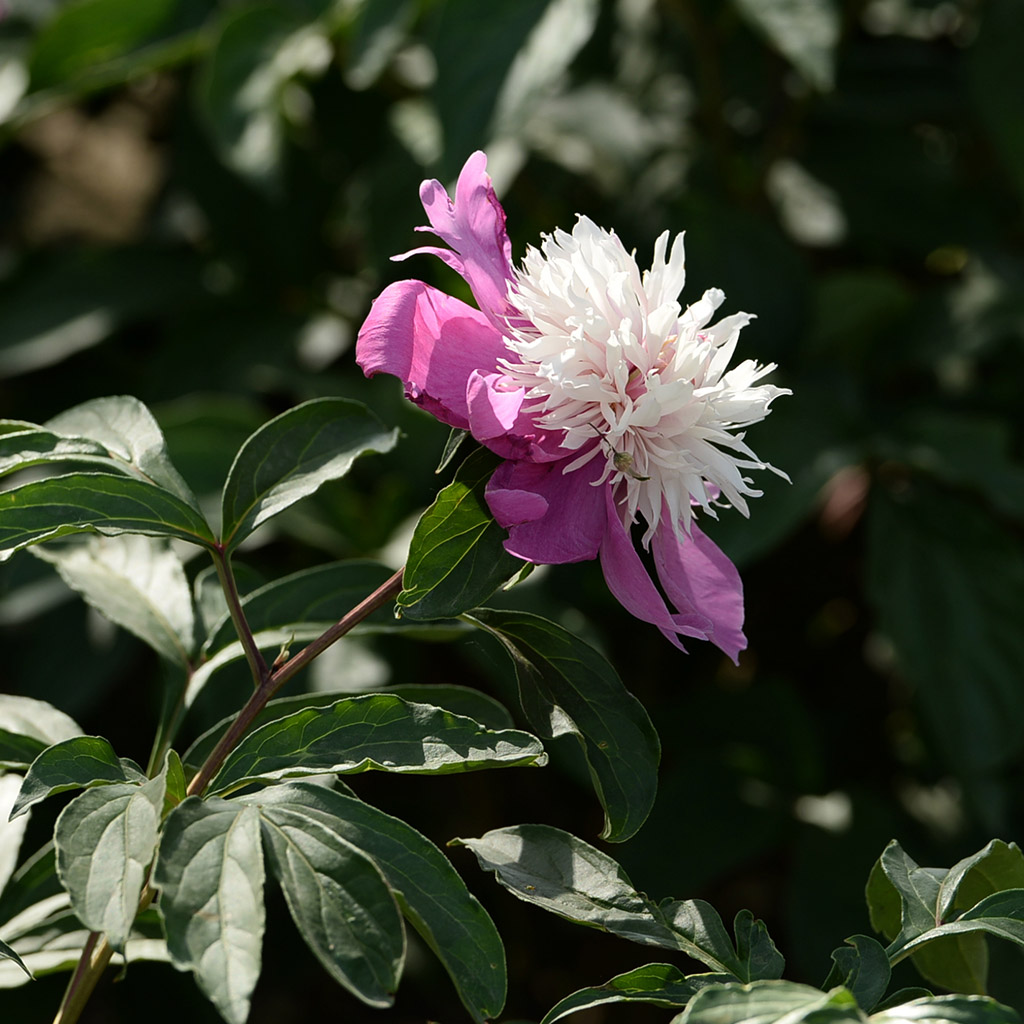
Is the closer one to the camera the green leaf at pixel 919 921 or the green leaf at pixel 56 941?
the green leaf at pixel 919 921

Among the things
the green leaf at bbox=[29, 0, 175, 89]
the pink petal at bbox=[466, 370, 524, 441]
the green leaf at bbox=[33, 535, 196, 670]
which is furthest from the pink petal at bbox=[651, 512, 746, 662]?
the green leaf at bbox=[29, 0, 175, 89]

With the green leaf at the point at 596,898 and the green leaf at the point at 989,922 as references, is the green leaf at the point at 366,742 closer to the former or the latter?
the green leaf at the point at 596,898

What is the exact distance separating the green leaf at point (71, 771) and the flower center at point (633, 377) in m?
0.24

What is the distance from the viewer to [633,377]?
526mm

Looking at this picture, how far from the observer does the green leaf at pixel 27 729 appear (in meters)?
0.62

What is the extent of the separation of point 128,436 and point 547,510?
239mm

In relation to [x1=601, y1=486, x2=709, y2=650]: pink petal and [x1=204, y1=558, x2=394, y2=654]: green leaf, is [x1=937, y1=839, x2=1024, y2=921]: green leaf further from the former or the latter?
[x1=204, y1=558, x2=394, y2=654]: green leaf

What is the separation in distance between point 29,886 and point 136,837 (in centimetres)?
28

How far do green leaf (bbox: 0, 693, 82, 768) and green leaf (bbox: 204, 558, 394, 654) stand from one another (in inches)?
3.5

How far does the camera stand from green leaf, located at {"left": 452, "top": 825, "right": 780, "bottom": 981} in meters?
0.51

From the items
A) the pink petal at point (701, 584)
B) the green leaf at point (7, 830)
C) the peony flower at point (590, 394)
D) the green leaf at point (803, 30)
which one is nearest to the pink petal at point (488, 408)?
the peony flower at point (590, 394)

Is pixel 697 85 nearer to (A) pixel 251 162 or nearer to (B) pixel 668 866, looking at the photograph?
(A) pixel 251 162

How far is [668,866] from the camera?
1211mm

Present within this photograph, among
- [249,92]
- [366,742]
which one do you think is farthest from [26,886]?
[249,92]
